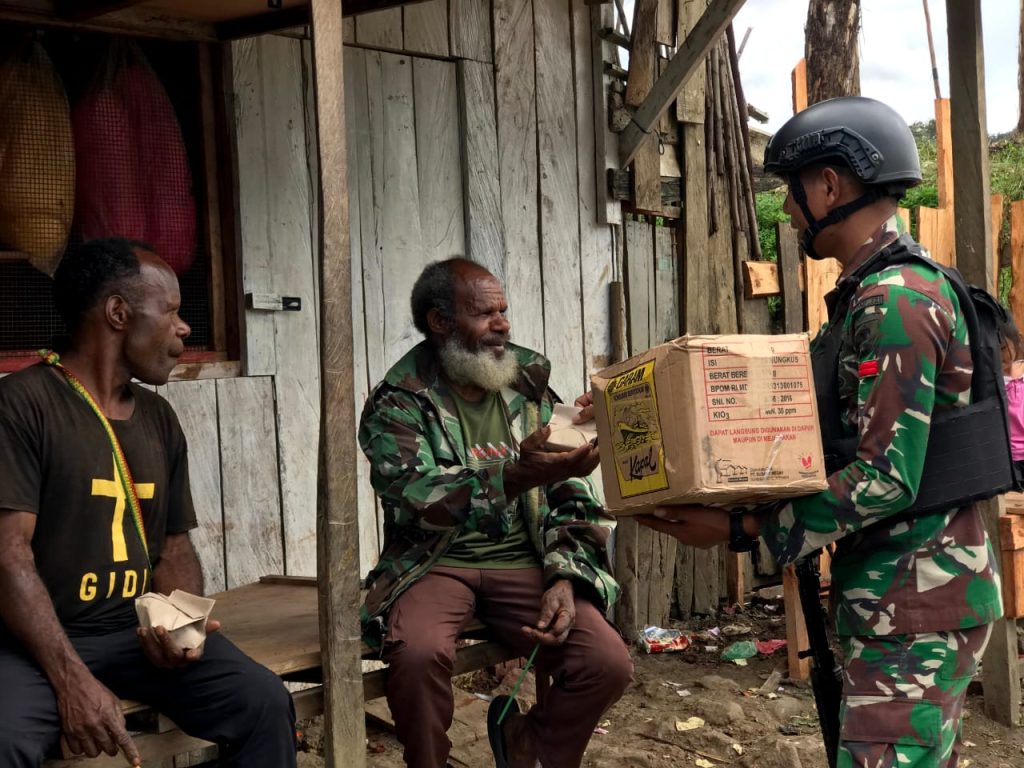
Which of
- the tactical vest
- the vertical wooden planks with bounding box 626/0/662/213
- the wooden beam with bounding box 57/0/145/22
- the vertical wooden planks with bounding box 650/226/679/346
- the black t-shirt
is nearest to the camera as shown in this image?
the tactical vest

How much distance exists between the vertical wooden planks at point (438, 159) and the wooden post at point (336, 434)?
2.12 meters

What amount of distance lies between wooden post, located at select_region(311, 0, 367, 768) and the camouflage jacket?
1240mm

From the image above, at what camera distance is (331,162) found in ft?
10.5

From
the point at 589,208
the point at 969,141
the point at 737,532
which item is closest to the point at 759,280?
the point at 589,208

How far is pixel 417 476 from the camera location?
12.5 feet

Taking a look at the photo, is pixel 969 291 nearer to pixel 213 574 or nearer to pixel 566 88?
pixel 213 574

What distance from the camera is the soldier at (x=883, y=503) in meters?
2.58

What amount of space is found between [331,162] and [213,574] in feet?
7.01

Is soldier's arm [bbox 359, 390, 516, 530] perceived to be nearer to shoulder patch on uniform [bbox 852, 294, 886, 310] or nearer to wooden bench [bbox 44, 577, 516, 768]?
wooden bench [bbox 44, 577, 516, 768]

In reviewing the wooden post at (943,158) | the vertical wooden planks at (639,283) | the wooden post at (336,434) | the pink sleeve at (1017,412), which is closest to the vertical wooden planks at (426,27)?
the vertical wooden planks at (639,283)

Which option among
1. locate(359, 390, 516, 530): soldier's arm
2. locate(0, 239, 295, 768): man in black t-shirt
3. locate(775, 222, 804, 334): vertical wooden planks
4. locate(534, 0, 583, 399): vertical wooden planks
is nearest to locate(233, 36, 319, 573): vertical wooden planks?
locate(359, 390, 516, 530): soldier's arm

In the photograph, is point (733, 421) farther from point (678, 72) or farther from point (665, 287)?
point (665, 287)

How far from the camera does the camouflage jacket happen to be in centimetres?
257

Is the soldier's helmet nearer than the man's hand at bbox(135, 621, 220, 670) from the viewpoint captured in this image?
Yes
